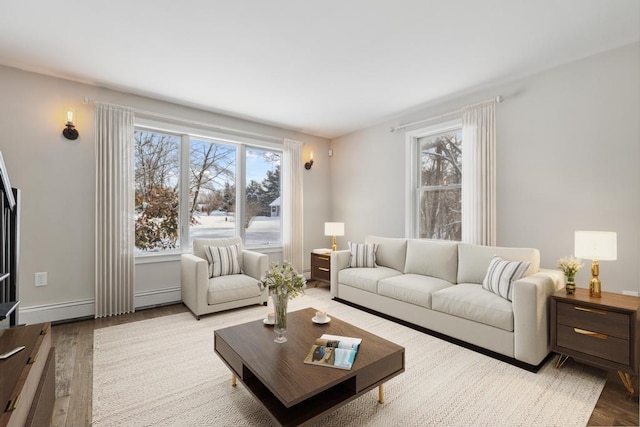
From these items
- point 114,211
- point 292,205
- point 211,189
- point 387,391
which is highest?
point 211,189

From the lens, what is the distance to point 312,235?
18.3ft

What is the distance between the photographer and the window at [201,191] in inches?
159

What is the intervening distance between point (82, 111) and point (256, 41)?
235 cm

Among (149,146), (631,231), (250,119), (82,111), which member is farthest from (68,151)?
(631,231)

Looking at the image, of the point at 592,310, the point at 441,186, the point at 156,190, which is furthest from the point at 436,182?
the point at 156,190

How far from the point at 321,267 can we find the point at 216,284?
1722 mm

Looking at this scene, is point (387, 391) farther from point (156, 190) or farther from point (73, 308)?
point (156, 190)

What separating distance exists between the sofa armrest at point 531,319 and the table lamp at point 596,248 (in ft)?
1.06

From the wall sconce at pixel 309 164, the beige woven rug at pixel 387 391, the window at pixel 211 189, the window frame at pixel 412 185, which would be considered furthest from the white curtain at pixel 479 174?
the window at pixel 211 189

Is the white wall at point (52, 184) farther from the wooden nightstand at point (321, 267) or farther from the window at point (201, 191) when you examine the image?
the wooden nightstand at point (321, 267)

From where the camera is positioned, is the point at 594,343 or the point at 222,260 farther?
the point at 222,260

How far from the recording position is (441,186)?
422cm

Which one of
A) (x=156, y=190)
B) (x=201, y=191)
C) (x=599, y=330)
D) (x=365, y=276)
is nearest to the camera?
(x=599, y=330)

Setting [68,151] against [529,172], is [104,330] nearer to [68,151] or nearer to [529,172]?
[68,151]
